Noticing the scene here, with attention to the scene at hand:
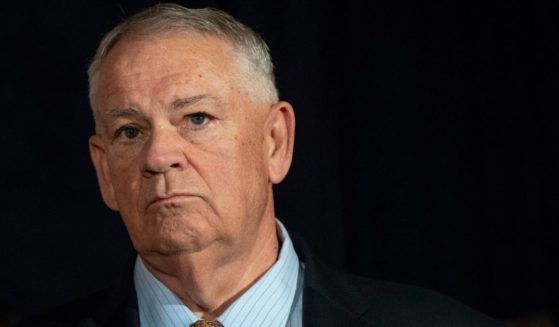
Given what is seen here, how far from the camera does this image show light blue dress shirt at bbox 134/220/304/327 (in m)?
3.04

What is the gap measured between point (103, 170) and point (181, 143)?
0.31 metres

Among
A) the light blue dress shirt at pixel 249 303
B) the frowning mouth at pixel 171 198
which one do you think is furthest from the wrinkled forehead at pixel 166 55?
the light blue dress shirt at pixel 249 303

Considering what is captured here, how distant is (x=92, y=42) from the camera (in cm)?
385

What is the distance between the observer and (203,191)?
9.73 ft

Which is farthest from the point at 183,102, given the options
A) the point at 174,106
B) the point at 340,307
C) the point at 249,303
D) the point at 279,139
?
the point at 340,307

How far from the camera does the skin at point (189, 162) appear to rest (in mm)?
2955

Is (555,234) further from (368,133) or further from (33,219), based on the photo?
(33,219)

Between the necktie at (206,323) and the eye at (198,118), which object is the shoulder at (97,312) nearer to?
the necktie at (206,323)

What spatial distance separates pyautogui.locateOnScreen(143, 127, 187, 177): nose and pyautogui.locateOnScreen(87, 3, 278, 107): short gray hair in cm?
25

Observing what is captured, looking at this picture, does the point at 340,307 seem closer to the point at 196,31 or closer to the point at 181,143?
the point at 181,143

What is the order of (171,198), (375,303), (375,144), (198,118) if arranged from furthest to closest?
1. (375,144)
2. (375,303)
3. (198,118)
4. (171,198)

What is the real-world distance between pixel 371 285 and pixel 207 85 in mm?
583

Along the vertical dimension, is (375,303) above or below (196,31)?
below

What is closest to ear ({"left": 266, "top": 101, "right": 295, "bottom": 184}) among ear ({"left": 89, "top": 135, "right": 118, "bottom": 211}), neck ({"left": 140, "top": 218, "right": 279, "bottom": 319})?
neck ({"left": 140, "top": 218, "right": 279, "bottom": 319})
